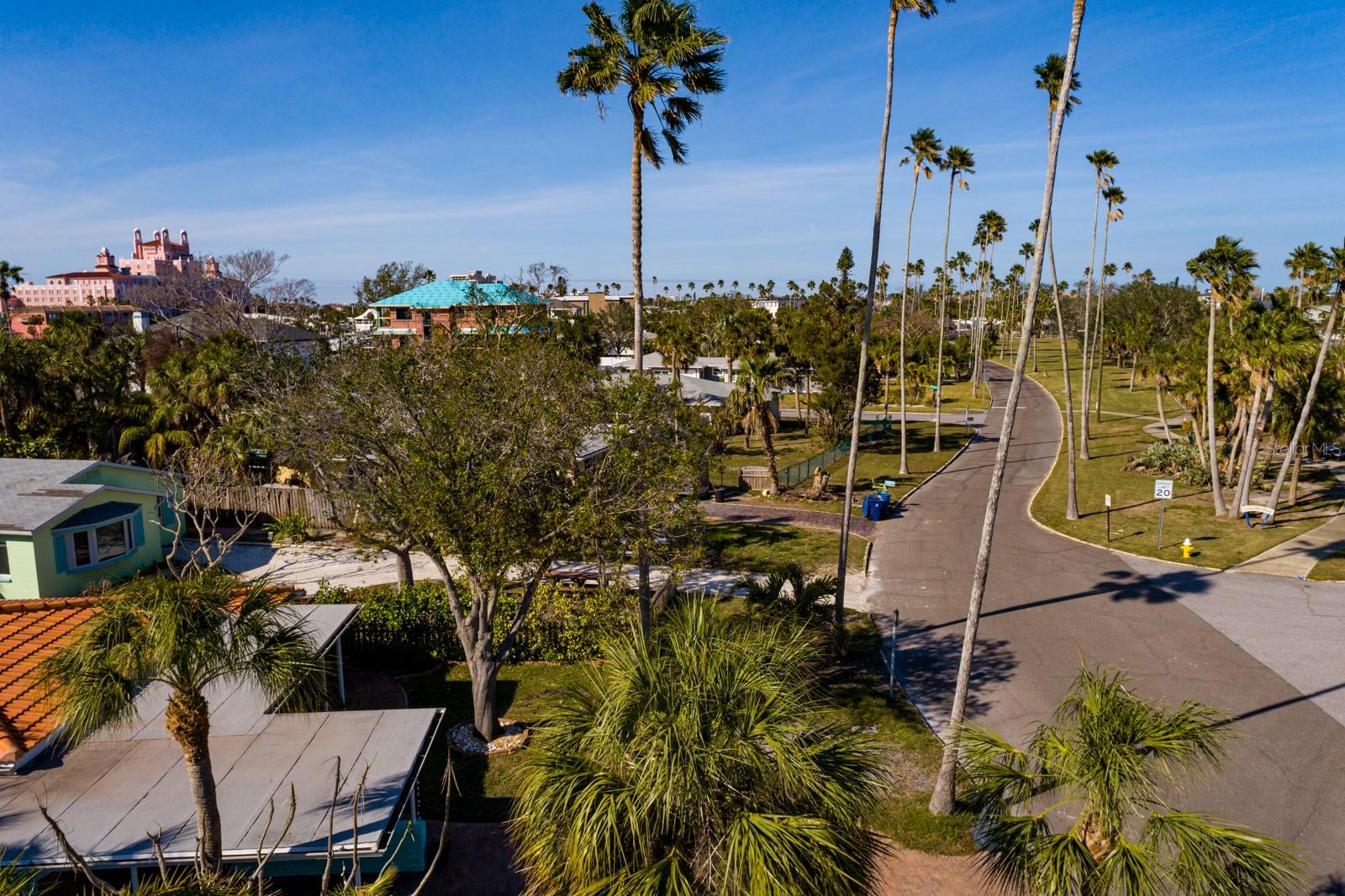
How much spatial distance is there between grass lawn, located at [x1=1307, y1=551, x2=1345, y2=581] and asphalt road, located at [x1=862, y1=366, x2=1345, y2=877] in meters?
0.96

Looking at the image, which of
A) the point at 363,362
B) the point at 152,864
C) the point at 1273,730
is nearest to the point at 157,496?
the point at 363,362

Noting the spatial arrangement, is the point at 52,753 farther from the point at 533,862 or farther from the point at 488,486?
the point at 533,862

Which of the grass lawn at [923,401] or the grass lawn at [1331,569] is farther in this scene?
the grass lawn at [923,401]

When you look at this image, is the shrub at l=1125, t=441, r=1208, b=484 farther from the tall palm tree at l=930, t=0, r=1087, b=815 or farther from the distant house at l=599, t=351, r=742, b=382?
the distant house at l=599, t=351, r=742, b=382

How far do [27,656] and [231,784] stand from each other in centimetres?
635

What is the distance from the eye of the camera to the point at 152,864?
9961 mm

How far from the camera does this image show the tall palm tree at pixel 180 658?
817 centimetres

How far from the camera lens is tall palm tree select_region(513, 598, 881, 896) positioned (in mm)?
7078

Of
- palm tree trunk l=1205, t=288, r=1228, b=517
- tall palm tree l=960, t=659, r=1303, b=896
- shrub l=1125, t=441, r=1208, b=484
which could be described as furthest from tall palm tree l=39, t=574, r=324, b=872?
shrub l=1125, t=441, r=1208, b=484

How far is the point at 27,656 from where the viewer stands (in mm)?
14406

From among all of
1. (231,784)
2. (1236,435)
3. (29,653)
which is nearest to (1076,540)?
(1236,435)

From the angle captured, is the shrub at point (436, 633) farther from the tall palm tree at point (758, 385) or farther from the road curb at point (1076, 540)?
the tall palm tree at point (758, 385)

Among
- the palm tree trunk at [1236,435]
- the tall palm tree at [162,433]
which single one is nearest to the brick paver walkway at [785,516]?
the palm tree trunk at [1236,435]

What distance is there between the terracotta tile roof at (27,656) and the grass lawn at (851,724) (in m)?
5.73
